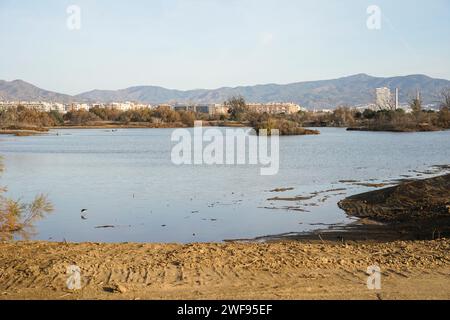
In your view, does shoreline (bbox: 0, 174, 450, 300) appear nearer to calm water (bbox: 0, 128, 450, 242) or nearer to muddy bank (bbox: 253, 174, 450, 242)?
muddy bank (bbox: 253, 174, 450, 242)

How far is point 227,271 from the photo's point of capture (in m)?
7.36

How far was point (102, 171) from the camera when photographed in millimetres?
27359

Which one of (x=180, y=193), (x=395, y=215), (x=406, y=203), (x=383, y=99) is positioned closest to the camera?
(x=395, y=215)

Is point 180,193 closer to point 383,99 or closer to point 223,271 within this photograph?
point 223,271

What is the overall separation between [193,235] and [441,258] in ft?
19.3

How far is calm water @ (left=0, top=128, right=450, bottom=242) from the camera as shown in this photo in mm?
13008

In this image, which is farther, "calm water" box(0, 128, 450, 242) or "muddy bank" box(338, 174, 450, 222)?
"muddy bank" box(338, 174, 450, 222)

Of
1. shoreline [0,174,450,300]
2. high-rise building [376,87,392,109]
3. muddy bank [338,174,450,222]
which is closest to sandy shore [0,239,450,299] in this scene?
shoreline [0,174,450,300]

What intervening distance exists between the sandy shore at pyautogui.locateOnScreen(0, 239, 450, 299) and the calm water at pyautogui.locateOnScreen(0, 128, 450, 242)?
11.1ft

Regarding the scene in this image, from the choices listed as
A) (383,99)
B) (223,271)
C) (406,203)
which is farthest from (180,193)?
(383,99)

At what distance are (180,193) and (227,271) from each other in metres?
11.9

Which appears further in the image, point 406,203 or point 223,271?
point 406,203

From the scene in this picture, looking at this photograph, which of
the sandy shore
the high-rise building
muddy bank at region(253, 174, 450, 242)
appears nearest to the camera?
the sandy shore
